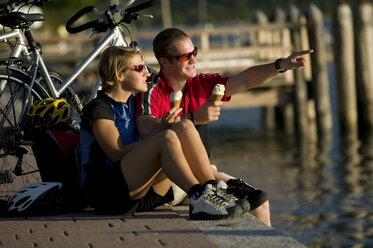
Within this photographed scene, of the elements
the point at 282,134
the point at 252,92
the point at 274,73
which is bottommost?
the point at 282,134

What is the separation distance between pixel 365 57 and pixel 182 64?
1255 centimetres

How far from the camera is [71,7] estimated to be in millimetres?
46156

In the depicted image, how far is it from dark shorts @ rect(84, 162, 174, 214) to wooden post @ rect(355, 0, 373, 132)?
42.6 ft

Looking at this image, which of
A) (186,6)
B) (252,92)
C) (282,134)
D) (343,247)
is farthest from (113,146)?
(186,6)

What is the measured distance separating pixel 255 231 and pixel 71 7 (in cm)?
4295

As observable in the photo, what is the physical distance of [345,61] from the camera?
17.0 meters

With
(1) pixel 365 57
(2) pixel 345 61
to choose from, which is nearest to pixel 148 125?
(2) pixel 345 61

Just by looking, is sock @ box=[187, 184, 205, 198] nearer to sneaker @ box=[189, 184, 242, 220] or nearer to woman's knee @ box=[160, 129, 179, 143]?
sneaker @ box=[189, 184, 242, 220]

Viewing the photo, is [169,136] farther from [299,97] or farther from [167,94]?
[299,97]

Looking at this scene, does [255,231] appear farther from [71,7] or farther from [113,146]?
Answer: [71,7]

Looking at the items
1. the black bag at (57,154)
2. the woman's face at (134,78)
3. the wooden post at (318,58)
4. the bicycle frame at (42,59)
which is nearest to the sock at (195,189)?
the woman's face at (134,78)

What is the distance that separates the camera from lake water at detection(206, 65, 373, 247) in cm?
795

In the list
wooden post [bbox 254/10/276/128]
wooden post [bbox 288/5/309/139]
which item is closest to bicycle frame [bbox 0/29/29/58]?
wooden post [bbox 288/5/309/139]

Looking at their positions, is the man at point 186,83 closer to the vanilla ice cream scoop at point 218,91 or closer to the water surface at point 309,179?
the vanilla ice cream scoop at point 218,91
